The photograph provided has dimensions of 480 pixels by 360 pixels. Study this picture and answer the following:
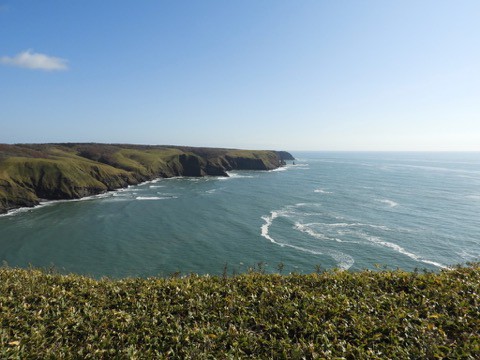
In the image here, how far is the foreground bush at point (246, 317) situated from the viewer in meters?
10.1

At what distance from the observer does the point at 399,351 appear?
982 centimetres

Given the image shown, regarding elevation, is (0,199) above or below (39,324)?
below

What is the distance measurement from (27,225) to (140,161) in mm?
100713

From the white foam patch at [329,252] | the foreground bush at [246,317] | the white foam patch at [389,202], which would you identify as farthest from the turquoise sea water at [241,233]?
the foreground bush at [246,317]

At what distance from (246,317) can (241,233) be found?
45679 millimetres

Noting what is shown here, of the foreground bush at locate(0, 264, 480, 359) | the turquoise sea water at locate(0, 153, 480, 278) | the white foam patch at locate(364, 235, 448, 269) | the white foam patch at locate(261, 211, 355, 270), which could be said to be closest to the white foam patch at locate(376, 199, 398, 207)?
the turquoise sea water at locate(0, 153, 480, 278)

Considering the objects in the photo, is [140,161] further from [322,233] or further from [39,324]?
[39,324]

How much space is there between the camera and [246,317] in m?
12.0

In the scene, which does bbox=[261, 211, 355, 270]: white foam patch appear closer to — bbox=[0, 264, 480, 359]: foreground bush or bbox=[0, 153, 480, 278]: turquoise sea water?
bbox=[0, 153, 480, 278]: turquoise sea water

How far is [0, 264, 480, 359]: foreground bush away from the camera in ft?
33.0

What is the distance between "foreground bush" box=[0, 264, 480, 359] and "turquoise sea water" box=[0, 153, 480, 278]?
14.7 m

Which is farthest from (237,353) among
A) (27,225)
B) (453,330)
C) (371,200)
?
(371,200)

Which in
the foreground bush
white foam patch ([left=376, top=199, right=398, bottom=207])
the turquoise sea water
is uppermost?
the foreground bush

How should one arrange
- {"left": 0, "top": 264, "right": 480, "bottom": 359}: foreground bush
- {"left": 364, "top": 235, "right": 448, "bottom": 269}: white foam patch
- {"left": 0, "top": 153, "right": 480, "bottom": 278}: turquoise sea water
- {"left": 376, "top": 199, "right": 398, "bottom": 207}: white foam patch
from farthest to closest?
{"left": 376, "top": 199, "right": 398, "bottom": 207}: white foam patch → {"left": 0, "top": 153, "right": 480, "bottom": 278}: turquoise sea water → {"left": 364, "top": 235, "right": 448, "bottom": 269}: white foam patch → {"left": 0, "top": 264, "right": 480, "bottom": 359}: foreground bush
